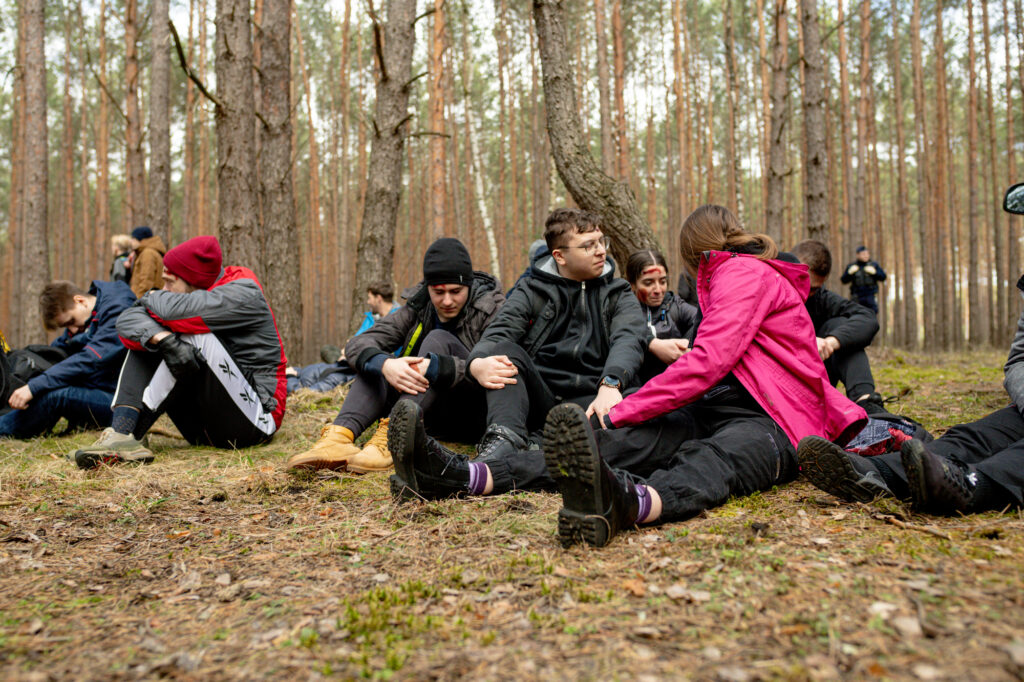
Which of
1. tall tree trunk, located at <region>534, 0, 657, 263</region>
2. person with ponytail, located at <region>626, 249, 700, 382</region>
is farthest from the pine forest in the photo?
person with ponytail, located at <region>626, 249, 700, 382</region>

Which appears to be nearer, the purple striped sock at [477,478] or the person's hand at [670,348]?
the purple striped sock at [477,478]

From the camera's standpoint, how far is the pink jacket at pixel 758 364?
103 inches

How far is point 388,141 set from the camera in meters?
7.13

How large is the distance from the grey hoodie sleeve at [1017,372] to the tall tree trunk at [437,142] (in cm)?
1019

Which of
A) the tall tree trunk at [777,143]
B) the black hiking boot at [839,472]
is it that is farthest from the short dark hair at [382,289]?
the tall tree trunk at [777,143]

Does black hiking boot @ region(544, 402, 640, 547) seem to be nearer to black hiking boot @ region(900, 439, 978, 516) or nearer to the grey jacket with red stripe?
black hiking boot @ region(900, 439, 978, 516)

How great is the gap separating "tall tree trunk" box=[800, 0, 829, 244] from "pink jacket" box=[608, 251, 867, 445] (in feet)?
21.0

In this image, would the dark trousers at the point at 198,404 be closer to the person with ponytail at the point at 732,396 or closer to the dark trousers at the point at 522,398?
the dark trousers at the point at 522,398

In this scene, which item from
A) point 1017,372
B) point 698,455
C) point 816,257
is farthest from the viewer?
point 816,257

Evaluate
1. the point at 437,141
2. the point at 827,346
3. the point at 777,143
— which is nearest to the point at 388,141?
the point at 827,346

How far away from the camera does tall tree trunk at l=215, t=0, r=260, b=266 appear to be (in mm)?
6801

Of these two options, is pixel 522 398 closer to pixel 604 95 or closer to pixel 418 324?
pixel 418 324

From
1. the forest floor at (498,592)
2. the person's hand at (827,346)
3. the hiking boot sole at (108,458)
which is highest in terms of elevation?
the person's hand at (827,346)

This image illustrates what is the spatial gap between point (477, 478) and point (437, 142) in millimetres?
10942
